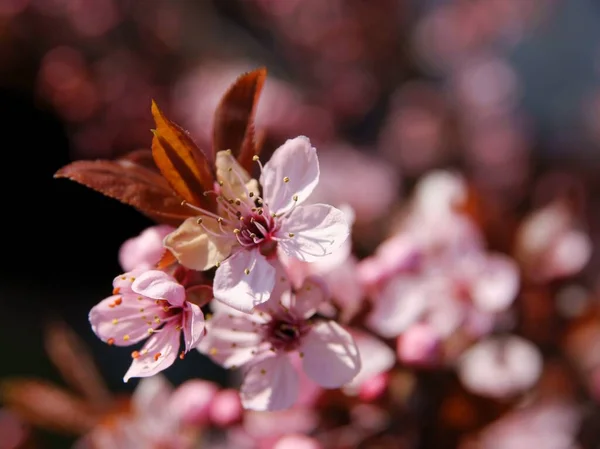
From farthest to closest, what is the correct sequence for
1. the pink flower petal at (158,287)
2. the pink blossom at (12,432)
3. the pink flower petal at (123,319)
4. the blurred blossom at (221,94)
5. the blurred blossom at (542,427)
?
the blurred blossom at (221,94)
the pink blossom at (12,432)
the blurred blossom at (542,427)
the pink flower petal at (123,319)
the pink flower petal at (158,287)

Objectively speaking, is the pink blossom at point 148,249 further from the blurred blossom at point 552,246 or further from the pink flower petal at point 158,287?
the blurred blossom at point 552,246

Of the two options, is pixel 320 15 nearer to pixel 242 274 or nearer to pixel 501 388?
pixel 501 388

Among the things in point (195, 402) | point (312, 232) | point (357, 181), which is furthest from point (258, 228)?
point (357, 181)

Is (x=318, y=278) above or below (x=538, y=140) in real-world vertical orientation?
above

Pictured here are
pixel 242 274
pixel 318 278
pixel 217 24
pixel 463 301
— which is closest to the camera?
pixel 242 274

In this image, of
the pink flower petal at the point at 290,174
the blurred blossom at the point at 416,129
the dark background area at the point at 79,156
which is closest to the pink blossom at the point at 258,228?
the pink flower petal at the point at 290,174

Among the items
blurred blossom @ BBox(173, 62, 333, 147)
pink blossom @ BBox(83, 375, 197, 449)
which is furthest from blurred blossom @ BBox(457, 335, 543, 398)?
blurred blossom @ BBox(173, 62, 333, 147)

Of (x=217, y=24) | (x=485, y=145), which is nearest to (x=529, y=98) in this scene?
(x=485, y=145)
